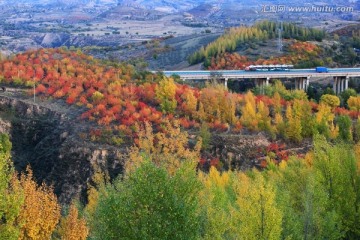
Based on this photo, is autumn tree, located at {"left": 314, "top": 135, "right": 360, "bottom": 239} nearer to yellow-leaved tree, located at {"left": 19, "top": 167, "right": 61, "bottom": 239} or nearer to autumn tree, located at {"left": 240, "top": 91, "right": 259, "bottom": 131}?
yellow-leaved tree, located at {"left": 19, "top": 167, "right": 61, "bottom": 239}

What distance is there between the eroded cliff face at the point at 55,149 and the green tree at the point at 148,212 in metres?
22.1

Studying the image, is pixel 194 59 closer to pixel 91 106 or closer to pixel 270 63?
pixel 270 63

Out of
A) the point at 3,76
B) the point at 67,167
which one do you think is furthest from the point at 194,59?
the point at 67,167

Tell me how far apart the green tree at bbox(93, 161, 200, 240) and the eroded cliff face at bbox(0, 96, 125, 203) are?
22125 mm

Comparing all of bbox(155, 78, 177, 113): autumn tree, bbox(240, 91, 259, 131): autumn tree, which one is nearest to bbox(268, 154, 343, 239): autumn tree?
bbox(240, 91, 259, 131): autumn tree

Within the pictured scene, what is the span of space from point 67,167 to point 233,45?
57.6 metres

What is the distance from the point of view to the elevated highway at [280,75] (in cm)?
6969

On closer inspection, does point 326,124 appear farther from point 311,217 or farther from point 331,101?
point 311,217

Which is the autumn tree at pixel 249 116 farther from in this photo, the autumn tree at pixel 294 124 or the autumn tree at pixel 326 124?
the autumn tree at pixel 326 124

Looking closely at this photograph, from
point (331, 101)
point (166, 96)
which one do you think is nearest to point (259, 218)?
point (166, 96)

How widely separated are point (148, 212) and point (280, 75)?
58.4 metres

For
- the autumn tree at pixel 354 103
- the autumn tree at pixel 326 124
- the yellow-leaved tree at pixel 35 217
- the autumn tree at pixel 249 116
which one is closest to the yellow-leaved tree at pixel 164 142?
the autumn tree at pixel 249 116

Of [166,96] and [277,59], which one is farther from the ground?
[166,96]

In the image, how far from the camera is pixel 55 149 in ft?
133
